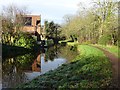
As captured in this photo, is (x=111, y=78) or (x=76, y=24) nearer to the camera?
(x=111, y=78)

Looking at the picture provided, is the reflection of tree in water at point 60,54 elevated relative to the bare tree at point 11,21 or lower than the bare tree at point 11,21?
lower

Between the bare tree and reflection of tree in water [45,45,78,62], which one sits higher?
the bare tree

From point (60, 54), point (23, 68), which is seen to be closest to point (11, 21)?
point (60, 54)

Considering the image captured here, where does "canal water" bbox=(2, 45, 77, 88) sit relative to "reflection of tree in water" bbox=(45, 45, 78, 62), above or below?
above

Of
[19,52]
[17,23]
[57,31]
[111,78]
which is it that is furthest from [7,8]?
[57,31]

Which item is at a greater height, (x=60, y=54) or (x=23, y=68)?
(x=23, y=68)

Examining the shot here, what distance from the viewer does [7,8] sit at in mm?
41062

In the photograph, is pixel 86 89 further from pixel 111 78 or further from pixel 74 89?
pixel 111 78

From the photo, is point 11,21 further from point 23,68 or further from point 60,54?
point 23,68

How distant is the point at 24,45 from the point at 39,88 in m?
26.6

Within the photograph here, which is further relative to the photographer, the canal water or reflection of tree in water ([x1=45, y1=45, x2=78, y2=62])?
reflection of tree in water ([x1=45, y1=45, x2=78, y2=62])

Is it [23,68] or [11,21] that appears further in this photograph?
[11,21]

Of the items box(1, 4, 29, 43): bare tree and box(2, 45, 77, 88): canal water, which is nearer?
box(2, 45, 77, 88): canal water

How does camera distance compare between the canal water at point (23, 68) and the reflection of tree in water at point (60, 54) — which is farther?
the reflection of tree in water at point (60, 54)
